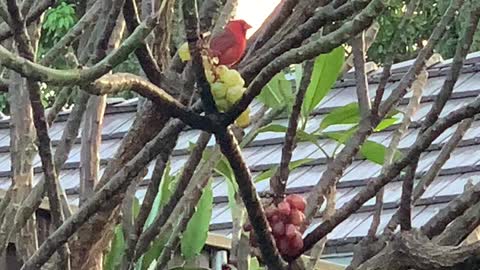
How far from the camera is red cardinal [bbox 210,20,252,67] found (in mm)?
1170

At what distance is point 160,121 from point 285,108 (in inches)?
15.9

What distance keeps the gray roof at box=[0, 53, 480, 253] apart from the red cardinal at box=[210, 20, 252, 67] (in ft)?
7.06

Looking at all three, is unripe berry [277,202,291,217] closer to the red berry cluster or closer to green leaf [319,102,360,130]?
the red berry cluster

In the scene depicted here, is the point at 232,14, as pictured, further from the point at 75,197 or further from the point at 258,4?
the point at 75,197

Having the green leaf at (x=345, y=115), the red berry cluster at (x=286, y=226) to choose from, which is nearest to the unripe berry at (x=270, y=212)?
the red berry cluster at (x=286, y=226)

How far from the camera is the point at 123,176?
1.12m

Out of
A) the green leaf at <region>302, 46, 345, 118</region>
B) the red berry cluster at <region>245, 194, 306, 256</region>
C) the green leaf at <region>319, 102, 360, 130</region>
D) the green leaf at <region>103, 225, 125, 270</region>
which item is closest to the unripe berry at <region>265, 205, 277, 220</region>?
the red berry cluster at <region>245, 194, 306, 256</region>

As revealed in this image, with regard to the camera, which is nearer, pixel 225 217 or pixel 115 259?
pixel 115 259

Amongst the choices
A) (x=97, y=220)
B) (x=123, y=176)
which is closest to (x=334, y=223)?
(x=123, y=176)

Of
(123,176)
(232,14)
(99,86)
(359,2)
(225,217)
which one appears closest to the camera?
(99,86)

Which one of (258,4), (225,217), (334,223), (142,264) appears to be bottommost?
(225,217)

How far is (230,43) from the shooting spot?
1255 mm

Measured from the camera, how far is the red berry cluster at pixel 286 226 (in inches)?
45.3

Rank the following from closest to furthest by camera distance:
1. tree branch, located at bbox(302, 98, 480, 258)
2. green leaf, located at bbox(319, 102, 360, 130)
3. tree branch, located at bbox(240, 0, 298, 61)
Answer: tree branch, located at bbox(302, 98, 480, 258) → tree branch, located at bbox(240, 0, 298, 61) → green leaf, located at bbox(319, 102, 360, 130)
